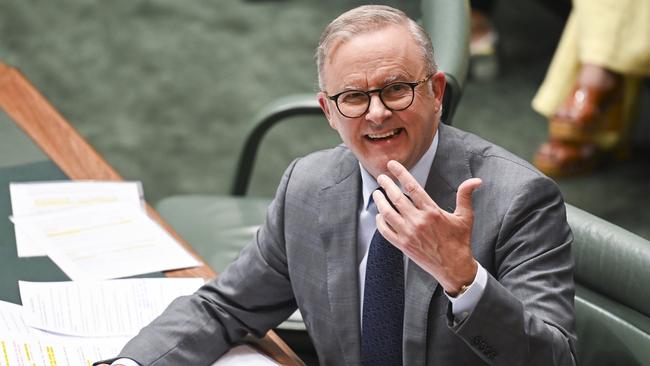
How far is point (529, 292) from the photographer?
66.9 inches

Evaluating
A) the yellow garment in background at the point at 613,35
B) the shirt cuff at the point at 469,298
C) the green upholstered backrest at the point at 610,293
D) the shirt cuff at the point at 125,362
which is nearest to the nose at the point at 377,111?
the shirt cuff at the point at 469,298

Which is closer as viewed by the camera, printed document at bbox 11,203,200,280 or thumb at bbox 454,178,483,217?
thumb at bbox 454,178,483,217

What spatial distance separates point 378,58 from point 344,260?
1.16ft

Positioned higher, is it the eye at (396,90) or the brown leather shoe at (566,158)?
the eye at (396,90)

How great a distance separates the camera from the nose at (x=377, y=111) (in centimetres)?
172

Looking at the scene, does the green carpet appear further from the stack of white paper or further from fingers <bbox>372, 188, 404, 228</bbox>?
fingers <bbox>372, 188, 404, 228</bbox>

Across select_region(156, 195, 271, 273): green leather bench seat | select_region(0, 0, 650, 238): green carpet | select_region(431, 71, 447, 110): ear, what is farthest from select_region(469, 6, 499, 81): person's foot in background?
select_region(431, 71, 447, 110): ear

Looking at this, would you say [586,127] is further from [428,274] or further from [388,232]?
[388,232]

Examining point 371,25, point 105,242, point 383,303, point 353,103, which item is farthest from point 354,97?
point 105,242

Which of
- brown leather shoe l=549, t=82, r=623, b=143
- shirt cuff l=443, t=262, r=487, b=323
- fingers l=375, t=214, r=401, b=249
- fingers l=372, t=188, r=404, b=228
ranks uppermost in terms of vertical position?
fingers l=372, t=188, r=404, b=228

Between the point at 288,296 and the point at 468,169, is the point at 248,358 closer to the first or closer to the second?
the point at 288,296

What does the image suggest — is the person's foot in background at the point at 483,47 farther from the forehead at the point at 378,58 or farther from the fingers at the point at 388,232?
the fingers at the point at 388,232

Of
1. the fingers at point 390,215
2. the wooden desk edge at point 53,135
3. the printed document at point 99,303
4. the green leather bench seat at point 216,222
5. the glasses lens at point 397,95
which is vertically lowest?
the green leather bench seat at point 216,222

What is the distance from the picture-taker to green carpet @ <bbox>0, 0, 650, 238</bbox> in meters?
4.06
